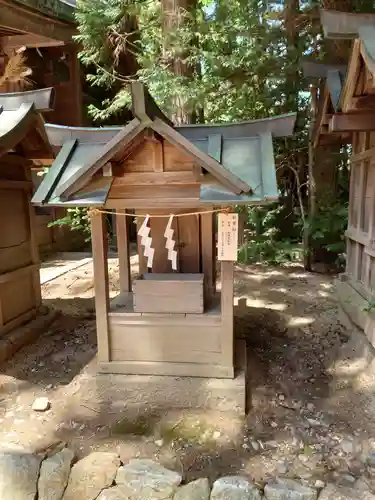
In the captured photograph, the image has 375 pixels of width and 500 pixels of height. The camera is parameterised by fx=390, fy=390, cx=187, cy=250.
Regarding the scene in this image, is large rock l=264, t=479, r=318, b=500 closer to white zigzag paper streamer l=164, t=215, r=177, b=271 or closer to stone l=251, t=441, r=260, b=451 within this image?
stone l=251, t=441, r=260, b=451

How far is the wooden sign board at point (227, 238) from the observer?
425 cm

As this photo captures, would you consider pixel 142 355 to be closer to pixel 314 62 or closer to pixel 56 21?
pixel 314 62

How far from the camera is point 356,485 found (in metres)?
3.25

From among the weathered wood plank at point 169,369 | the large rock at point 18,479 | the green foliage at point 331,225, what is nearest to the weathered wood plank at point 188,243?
the weathered wood plank at point 169,369

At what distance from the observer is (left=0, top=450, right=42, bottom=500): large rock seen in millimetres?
3551

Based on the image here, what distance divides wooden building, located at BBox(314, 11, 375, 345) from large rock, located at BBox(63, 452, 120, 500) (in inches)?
127

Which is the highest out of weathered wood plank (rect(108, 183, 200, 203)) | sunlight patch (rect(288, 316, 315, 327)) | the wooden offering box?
weathered wood plank (rect(108, 183, 200, 203))

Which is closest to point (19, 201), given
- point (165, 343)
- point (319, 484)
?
point (165, 343)

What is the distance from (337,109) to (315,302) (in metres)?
3.70

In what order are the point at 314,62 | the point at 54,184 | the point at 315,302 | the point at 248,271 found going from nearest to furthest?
the point at 54,184, the point at 314,62, the point at 315,302, the point at 248,271


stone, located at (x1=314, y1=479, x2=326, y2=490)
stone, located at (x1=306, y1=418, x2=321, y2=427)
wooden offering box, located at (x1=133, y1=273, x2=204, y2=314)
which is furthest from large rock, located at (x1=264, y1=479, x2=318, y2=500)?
wooden offering box, located at (x1=133, y1=273, x2=204, y2=314)

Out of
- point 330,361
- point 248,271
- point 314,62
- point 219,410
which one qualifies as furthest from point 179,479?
point 248,271

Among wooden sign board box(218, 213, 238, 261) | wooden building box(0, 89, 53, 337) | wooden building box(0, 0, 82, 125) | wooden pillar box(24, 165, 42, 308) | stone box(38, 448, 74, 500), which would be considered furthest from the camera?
wooden building box(0, 0, 82, 125)

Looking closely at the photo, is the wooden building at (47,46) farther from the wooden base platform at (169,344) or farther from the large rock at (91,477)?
the large rock at (91,477)
